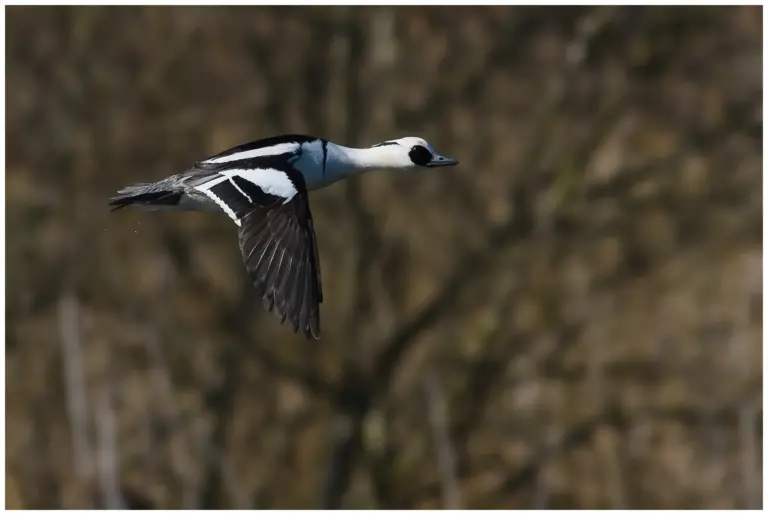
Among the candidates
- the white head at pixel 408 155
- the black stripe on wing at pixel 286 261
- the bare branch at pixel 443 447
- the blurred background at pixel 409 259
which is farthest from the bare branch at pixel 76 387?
the black stripe on wing at pixel 286 261

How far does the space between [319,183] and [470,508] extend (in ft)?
17.7

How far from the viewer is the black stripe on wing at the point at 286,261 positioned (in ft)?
13.4

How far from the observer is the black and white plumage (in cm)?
414

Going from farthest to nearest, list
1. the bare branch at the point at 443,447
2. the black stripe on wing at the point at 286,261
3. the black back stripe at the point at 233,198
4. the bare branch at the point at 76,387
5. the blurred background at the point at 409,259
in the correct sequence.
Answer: the blurred background at the point at 409,259, the bare branch at the point at 76,387, the bare branch at the point at 443,447, the black back stripe at the point at 233,198, the black stripe on wing at the point at 286,261

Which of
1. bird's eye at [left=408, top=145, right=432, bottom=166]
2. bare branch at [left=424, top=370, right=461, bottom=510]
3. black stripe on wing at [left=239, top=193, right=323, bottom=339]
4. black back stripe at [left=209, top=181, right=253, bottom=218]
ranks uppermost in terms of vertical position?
bird's eye at [left=408, top=145, right=432, bottom=166]

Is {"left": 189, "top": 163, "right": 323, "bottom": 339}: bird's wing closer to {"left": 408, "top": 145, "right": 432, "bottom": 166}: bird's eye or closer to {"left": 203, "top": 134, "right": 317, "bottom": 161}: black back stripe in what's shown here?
{"left": 203, "top": 134, "right": 317, "bottom": 161}: black back stripe

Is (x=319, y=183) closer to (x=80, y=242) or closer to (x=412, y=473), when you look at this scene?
(x=80, y=242)

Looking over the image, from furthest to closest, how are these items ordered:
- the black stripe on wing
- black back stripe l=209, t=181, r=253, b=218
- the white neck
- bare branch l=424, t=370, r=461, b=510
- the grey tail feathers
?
bare branch l=424, t=370, r=461, b=510 → the white neck → the grey tail feathers → black back stripe l=209, t=181, r=253, b=218 → the black stripe on wing

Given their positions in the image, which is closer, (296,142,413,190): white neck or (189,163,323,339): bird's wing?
(189,163,323,339): bird's wing

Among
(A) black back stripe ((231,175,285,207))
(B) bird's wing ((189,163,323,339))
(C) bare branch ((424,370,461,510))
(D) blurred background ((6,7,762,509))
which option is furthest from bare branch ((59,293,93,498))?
(A) black back stripe ((231,175,285,207))

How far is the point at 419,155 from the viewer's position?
17.5 feet

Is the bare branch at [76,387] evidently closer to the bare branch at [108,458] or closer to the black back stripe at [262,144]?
the bare branch at [108,458]

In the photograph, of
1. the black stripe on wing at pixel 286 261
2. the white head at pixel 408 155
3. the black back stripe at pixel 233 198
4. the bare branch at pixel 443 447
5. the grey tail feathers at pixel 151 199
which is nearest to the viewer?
the black stripe on wing at pixel 286 261

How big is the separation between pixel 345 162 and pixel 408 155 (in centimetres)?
35
